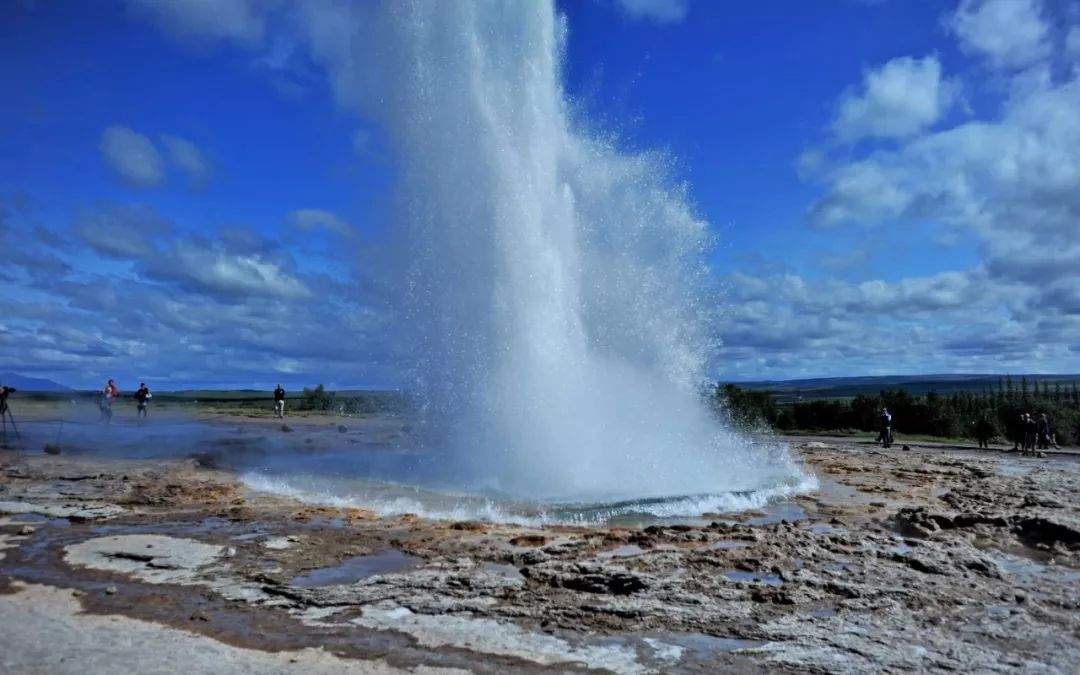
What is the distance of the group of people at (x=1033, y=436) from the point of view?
24.9 meters

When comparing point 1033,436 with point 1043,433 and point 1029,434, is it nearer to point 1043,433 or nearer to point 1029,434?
point 1029,434

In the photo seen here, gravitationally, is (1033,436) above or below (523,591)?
above

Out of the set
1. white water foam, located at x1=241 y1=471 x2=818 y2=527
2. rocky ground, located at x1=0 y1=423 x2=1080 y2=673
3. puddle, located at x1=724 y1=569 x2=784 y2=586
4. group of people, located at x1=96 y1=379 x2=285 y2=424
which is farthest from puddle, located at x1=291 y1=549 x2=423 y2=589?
group of people, located at x1=96 y1=379 x2=285 y2=424

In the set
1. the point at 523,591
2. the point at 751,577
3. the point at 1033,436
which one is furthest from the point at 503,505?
the point at 1033,436

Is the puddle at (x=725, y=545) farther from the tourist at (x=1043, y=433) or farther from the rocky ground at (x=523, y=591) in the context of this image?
the tourist at (x=1043, y=433)

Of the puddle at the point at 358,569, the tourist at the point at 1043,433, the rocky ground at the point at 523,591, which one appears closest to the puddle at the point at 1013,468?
the tourist at the point at 1043,433

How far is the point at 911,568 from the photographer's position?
24.2ft

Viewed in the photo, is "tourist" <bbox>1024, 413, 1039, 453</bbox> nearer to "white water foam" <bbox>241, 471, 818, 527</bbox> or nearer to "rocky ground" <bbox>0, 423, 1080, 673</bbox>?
"rocky ground" <bbox>0, 423, 1080, 673</bbox>

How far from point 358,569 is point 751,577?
401cm

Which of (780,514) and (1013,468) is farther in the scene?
(1013,468)

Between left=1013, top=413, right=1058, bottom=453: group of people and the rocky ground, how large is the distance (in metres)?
16.3

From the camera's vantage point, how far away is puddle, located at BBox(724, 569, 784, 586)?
6.92m

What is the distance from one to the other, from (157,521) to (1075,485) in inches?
675

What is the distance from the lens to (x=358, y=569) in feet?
23.8
